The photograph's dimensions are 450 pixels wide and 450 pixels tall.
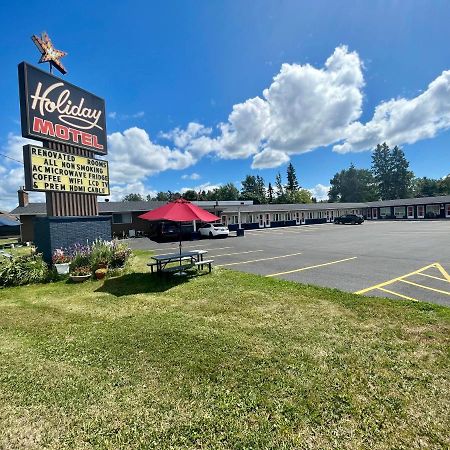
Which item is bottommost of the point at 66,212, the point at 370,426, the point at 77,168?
the point at 370,426

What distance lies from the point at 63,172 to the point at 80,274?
4.50m

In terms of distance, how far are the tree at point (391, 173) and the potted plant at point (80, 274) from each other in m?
93.1

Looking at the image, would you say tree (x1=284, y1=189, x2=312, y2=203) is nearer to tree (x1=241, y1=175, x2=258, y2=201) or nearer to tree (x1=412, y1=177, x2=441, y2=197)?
tree (x1=241, y1=175, x2=258, y2=201)

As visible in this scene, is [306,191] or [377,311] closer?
[377,311]

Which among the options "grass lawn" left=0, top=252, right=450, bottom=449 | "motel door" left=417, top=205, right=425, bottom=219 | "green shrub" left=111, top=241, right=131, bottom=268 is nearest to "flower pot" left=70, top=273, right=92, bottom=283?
"green shrub" left=111, top=241, right=131, bottom=268

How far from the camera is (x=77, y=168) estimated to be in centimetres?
1123

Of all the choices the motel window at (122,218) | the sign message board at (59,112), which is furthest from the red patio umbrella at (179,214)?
the motel window at (122,218)

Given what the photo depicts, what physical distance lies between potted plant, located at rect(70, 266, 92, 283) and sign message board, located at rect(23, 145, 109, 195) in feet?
11.6

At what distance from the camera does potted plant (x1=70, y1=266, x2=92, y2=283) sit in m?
8.99

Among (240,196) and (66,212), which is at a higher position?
(240,196)

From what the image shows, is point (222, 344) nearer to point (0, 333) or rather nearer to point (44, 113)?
point (0, 333)

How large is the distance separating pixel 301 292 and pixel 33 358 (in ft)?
19.4

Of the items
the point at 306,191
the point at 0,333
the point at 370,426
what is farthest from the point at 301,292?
the point at 306,191

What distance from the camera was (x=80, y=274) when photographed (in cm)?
907
